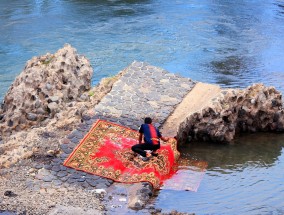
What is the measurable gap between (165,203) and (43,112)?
534cm

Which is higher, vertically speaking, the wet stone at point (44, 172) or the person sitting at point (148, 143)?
the person sitting at point (148, 143)

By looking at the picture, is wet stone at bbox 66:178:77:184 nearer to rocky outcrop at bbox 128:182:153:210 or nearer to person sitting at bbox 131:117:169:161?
rocky outcrop at bbox 128:182:153:210

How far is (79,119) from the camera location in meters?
13.7

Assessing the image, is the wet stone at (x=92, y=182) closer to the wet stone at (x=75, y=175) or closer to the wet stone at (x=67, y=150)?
the wet stone at (x=75, y=175)

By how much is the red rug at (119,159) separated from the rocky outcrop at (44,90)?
2.33m

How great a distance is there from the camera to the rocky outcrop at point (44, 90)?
14.5m

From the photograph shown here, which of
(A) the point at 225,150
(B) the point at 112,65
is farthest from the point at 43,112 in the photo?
(B) the point at 112,65

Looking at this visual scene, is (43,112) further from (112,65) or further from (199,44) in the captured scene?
(199,44)

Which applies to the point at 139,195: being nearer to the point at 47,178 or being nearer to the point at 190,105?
the point at 47,178

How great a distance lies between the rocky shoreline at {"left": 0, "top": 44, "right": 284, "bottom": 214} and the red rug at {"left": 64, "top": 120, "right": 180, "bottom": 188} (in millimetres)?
211

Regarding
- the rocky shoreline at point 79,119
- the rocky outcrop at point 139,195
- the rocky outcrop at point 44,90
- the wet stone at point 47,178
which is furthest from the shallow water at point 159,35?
the rocky outcrop at point 139,195

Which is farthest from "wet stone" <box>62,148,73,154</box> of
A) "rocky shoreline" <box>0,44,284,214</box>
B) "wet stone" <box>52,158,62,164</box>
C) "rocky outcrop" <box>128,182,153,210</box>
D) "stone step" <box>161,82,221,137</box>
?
"stone step" <box>161,82,221,137</box>

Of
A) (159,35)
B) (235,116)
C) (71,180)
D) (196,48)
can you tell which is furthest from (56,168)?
(159,35)

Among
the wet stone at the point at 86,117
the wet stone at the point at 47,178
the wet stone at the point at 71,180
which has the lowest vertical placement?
the wet stone at the point at 71,180
